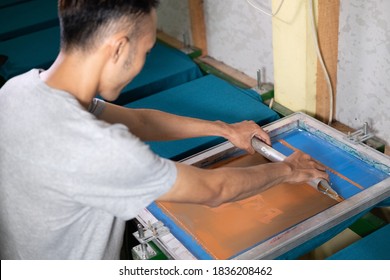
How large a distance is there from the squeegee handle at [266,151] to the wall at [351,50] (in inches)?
18.9

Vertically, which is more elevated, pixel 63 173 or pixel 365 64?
pixel 63 173

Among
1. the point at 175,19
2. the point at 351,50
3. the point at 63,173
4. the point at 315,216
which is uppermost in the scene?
the point at 63,173

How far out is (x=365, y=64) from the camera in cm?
182

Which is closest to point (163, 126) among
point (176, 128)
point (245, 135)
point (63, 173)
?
point (176, 128)

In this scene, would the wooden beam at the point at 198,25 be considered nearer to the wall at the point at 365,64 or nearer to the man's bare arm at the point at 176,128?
the wall at the point at 365,64

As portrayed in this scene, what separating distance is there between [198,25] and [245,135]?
1.12m

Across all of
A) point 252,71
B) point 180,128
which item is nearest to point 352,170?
point 180,128

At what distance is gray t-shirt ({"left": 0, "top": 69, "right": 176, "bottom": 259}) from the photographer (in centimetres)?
102

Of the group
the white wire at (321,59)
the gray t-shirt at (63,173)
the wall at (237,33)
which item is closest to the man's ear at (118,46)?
the gray t-shirt at (63,173)

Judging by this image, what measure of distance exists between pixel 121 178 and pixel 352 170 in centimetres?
92

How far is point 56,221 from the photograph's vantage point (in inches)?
46.6

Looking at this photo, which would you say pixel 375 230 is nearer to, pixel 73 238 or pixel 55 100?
pixel 73 238

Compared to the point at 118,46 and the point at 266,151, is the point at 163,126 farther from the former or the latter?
the point at 118,46

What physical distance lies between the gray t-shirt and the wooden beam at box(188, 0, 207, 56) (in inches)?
60.9
